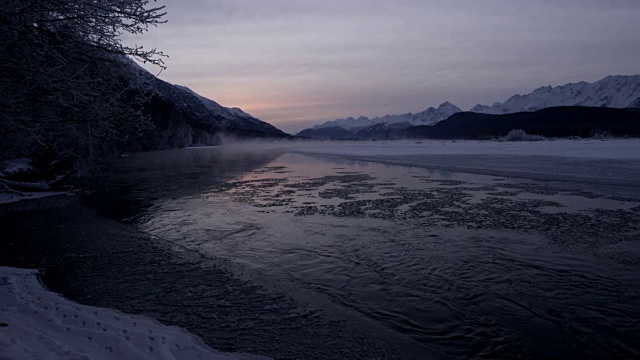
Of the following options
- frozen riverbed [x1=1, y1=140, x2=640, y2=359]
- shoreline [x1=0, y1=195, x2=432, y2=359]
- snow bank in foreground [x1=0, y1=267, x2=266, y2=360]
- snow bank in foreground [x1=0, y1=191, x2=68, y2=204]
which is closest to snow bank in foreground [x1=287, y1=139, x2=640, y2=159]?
frozen riverbed [x1=1, y1=140, x2=640, y2=359]

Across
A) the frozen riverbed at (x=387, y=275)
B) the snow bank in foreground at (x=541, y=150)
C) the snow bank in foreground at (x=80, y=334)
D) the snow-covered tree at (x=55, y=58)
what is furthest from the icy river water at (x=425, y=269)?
the snow bank in foreground at (x=541, y=150)

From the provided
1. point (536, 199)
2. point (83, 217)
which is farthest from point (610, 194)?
point (83, 217)

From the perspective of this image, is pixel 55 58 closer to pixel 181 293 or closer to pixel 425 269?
pixel 181 293

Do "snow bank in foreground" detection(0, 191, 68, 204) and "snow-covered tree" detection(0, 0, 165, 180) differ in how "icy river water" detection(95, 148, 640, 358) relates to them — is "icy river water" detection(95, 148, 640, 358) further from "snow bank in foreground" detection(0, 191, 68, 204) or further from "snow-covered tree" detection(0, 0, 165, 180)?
"snow bank in foreground" detection(0, 191, 68, 204)

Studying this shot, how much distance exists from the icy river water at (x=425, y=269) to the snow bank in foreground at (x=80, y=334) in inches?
32.4

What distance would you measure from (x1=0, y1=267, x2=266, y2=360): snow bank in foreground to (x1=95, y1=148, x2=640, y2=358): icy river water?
0.82 meters

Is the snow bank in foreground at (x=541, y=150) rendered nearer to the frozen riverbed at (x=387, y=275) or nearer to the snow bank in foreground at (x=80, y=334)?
the frozen riverbed at (x=387, y=275)

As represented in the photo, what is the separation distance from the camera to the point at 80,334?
5.38m

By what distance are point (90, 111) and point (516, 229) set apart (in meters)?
12.0

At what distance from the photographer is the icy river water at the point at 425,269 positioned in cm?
596

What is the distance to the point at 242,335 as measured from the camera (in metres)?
6.04

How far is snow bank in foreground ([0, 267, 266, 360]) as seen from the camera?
4688 millimetres

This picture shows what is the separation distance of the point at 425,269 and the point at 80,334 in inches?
266

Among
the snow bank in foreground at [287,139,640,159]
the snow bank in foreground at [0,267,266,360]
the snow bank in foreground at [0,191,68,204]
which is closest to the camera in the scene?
the snow bank in foreground at [0,267,266,360]
